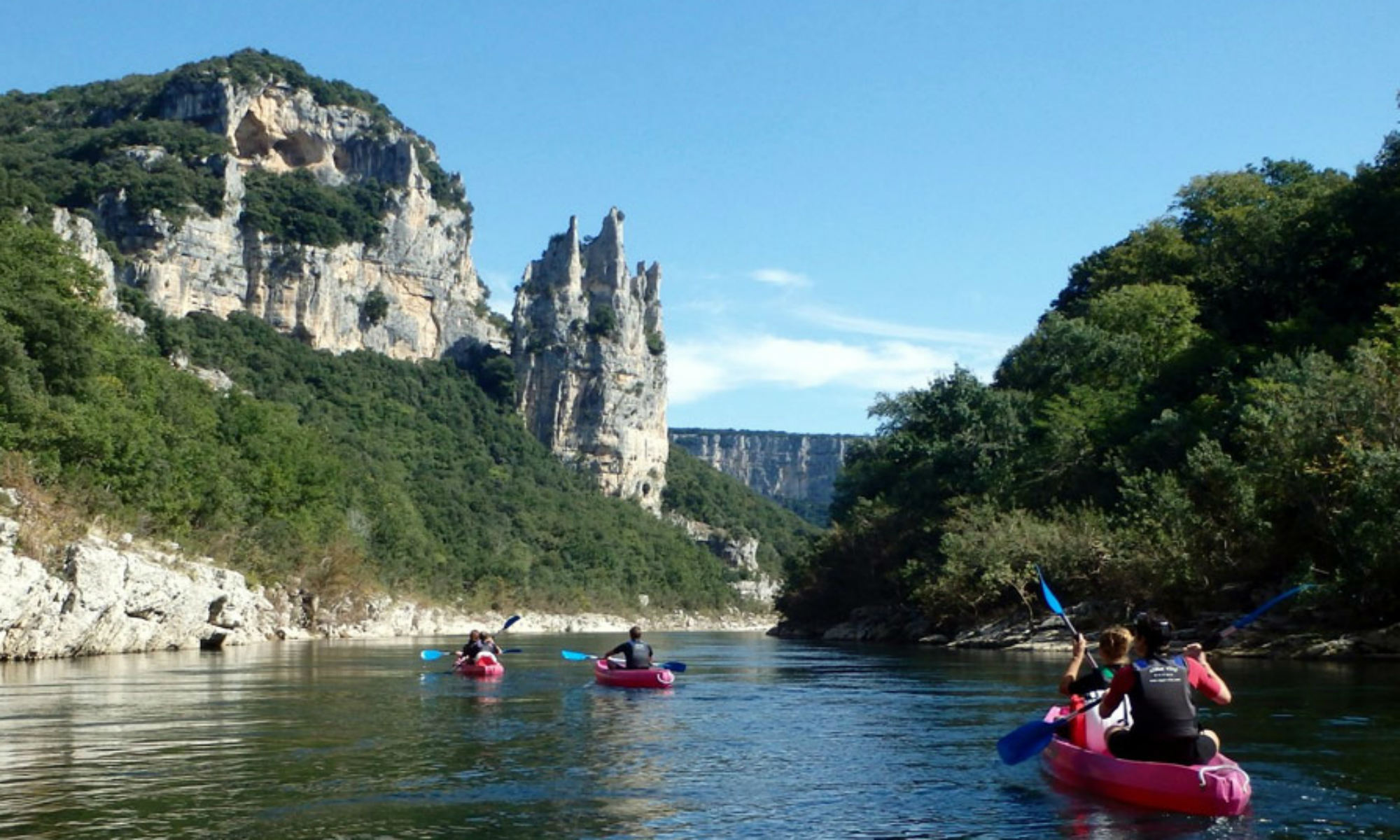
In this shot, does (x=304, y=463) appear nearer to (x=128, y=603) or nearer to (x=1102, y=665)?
(x=128, y=603)

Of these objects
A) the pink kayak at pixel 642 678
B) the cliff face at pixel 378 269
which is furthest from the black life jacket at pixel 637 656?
the cliff face at pixel 378 269

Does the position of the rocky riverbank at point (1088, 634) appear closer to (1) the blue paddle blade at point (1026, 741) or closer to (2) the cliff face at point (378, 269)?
(1) the blue paddle blade at point (1026, 741)

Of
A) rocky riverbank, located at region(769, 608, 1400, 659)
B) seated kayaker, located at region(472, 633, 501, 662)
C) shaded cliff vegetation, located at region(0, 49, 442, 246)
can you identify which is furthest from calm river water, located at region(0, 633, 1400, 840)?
shaded cliff vegetation, located at region(0, 49, 442, 246)

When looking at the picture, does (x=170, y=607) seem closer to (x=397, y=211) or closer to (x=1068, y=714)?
(x=1068, y=714)

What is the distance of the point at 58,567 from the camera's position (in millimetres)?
37125

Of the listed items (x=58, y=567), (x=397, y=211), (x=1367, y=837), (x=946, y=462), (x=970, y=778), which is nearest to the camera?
(x=1367, y=837)

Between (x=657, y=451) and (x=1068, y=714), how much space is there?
165 meters

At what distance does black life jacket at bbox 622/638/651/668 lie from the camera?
93.2ft

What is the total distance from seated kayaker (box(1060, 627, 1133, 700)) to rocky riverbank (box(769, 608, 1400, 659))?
20563 millimetres

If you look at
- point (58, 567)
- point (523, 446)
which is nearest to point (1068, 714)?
point (58, 567)

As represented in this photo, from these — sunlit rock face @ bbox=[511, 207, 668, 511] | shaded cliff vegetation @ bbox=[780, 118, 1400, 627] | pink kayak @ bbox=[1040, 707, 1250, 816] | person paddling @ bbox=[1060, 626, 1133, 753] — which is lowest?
pink kayak @ bbox=[1040, 707, 1250, 816]

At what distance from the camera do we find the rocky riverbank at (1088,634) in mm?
32406

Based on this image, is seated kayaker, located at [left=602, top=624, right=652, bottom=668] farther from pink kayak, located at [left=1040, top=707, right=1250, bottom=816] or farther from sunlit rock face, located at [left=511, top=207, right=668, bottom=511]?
sunlit rock face, located at [left=511, top=207, right=668, bottom=511]

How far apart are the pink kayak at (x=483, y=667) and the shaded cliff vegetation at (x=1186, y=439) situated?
20304 millimetres
